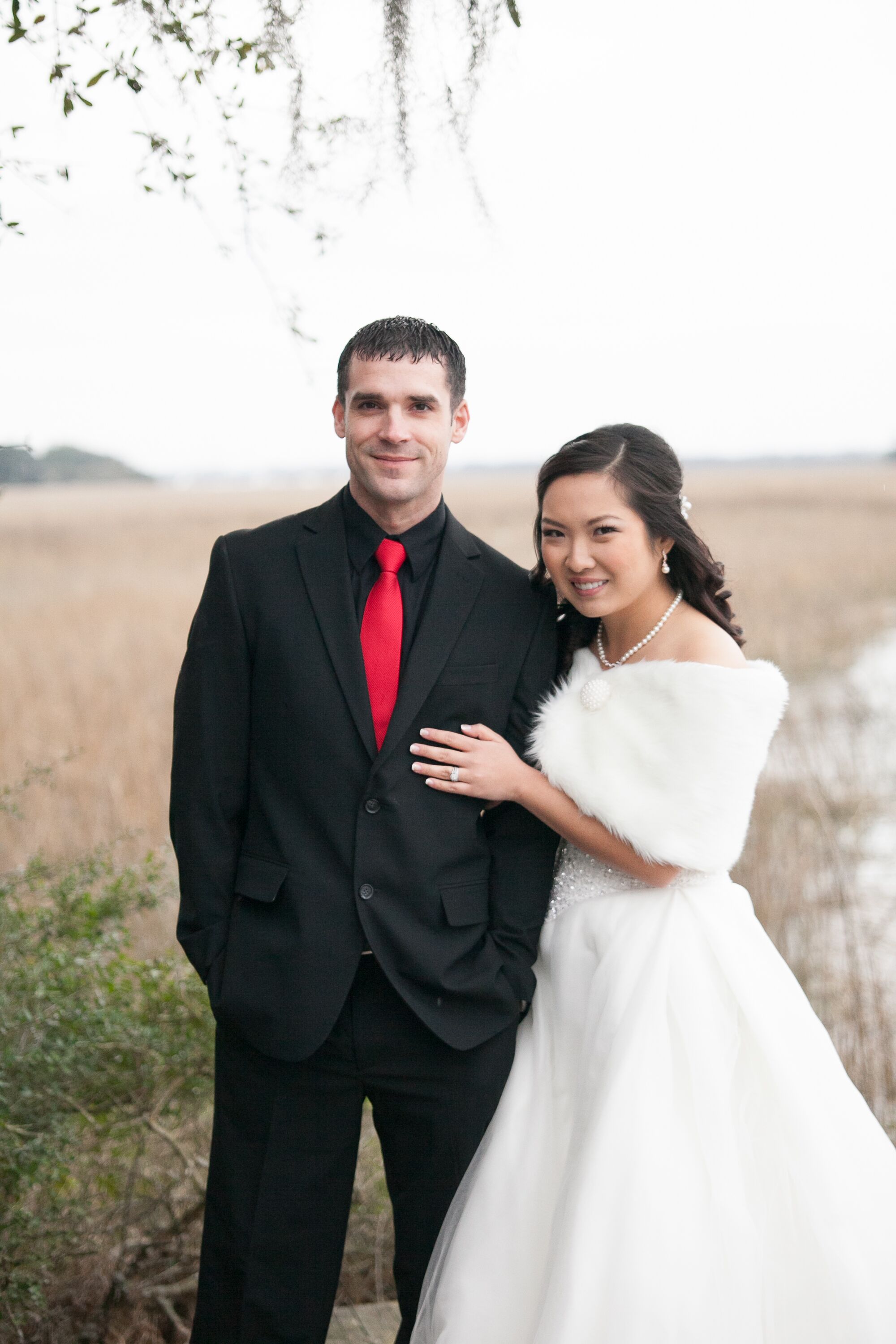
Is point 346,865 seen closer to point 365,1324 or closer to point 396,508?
point 396,508

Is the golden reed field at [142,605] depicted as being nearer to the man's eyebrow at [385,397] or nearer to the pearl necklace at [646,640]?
the pearl necklace at [646,640]

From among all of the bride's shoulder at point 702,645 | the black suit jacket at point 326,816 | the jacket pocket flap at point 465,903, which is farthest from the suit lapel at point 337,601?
the bride's shoulder at point 702,645

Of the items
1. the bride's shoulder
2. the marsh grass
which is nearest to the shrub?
the marsh grass

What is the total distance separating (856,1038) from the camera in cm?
405

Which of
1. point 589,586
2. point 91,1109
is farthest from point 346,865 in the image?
point 91,1109

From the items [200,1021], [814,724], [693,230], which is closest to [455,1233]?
[200,1021]

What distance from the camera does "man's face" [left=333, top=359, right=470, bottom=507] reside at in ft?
7.02

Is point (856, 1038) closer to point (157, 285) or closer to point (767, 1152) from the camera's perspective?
point (767, 1152)

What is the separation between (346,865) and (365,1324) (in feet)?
5.27

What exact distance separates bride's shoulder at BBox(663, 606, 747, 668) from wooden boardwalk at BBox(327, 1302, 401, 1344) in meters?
2.03

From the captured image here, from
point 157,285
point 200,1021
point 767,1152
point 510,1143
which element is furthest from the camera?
point 157,285

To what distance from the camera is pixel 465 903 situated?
2.20 m

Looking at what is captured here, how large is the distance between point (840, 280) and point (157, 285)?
669 cm

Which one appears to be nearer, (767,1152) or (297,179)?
(767,1152)
